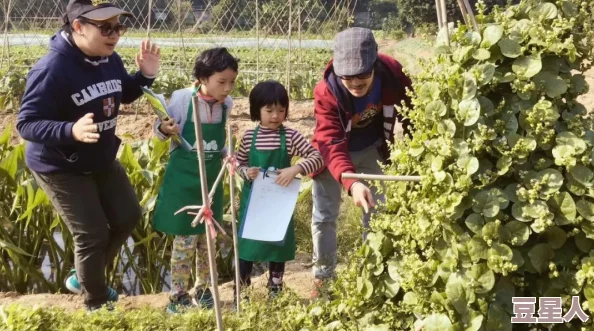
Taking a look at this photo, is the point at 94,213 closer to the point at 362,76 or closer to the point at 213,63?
the point at 213,63

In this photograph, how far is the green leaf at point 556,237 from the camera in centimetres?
170

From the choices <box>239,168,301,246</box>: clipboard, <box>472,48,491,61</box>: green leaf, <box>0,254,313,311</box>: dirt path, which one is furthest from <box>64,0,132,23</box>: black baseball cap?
<box>472,48,491,61</box>: green leaf

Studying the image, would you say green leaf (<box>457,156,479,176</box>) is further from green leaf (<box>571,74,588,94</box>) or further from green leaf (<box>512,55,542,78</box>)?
green leaf (<box>571,74,588,94</box>)

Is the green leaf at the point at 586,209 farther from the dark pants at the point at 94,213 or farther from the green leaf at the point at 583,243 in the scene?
the dark pants at the point at 94,213

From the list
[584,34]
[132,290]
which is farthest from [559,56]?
[132,290]

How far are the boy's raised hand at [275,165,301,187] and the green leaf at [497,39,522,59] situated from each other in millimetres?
1144

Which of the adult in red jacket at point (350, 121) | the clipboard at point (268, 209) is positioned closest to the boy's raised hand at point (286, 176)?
the clipboard at point (268, 209)

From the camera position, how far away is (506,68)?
5.89ft

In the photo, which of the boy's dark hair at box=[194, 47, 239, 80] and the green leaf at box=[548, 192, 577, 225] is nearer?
the green leaf at box=[548, 192, 577, 225]

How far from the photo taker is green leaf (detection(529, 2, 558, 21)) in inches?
69.5

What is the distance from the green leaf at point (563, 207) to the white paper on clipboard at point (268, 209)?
119cm

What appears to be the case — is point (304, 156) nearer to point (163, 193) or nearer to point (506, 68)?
point (163, 193)

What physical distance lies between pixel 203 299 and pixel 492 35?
169 centimetres

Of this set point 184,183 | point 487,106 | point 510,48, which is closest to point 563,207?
point 487,106
